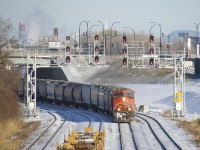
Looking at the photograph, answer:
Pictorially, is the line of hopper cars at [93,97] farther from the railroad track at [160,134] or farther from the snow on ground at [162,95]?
the snow on ground at [162,95]

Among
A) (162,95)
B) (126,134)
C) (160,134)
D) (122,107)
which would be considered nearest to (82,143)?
(126,134)

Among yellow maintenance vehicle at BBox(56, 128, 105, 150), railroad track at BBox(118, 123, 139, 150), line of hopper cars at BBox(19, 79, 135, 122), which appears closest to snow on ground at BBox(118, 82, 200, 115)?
line of hopper cars at BBox(19, 79, 135, 122)

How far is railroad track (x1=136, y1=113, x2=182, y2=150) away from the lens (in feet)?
132

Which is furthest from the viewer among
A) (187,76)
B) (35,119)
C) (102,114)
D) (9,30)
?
(187,76)

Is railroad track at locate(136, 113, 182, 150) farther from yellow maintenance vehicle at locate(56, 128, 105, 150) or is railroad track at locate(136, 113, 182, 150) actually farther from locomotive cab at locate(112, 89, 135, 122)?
yellow maintenance vehicle at locate(56, 128, 105, 150)

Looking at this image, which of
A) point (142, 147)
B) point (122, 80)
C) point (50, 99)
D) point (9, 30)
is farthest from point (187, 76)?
point (142, 147)

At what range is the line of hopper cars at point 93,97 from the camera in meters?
55.3

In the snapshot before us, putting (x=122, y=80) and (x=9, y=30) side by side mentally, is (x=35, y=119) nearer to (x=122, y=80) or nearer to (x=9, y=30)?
(x=9, y=30)

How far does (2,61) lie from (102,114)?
12.1m

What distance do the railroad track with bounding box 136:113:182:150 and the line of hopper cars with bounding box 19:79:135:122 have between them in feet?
8.10

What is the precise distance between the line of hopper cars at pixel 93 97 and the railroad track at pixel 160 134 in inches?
97.2

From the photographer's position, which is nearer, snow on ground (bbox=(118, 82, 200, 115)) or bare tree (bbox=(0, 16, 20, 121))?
bare tree (bbox=(0, 16, 20, 121))

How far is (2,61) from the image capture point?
63.1m

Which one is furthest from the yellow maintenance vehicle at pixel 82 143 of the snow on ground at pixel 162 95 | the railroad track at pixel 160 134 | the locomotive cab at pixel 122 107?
the snow on ground at pixel 162 95
